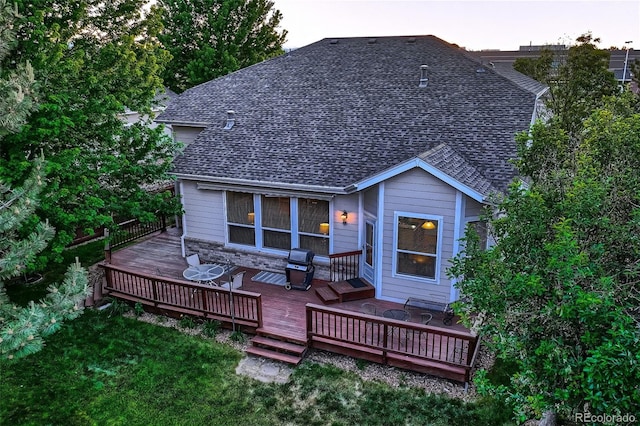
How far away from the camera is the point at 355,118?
14.8 m

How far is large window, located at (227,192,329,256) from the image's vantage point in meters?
13.1

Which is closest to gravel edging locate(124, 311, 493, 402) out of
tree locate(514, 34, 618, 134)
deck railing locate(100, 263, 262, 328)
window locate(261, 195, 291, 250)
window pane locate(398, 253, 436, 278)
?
deck railing locate(100, 263, 262, 328)

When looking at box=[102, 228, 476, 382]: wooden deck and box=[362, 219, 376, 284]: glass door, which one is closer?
box=[102, 228, 476, 382]: wooden deck

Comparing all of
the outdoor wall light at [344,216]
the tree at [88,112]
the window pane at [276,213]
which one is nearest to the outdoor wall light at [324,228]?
the outdoor wall light at [344,216]

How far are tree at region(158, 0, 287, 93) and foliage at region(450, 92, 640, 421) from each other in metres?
26.1

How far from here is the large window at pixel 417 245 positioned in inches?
433

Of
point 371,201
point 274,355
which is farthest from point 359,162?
point 274,355

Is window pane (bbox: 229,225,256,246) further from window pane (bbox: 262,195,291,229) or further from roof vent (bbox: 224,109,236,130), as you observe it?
roof vent (bbox: 224,109,236,130)

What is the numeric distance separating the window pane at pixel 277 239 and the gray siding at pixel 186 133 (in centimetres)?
552

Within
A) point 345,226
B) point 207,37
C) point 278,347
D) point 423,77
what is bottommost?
point 278,347

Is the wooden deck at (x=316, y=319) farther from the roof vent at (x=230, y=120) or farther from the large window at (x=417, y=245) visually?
the roof vent at (x=230, y=120)

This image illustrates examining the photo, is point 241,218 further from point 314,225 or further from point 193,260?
point 314,225

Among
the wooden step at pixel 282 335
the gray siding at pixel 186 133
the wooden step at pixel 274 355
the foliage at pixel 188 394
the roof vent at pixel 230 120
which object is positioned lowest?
the foliage at pixel 188 394

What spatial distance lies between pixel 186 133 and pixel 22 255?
35.5ft
